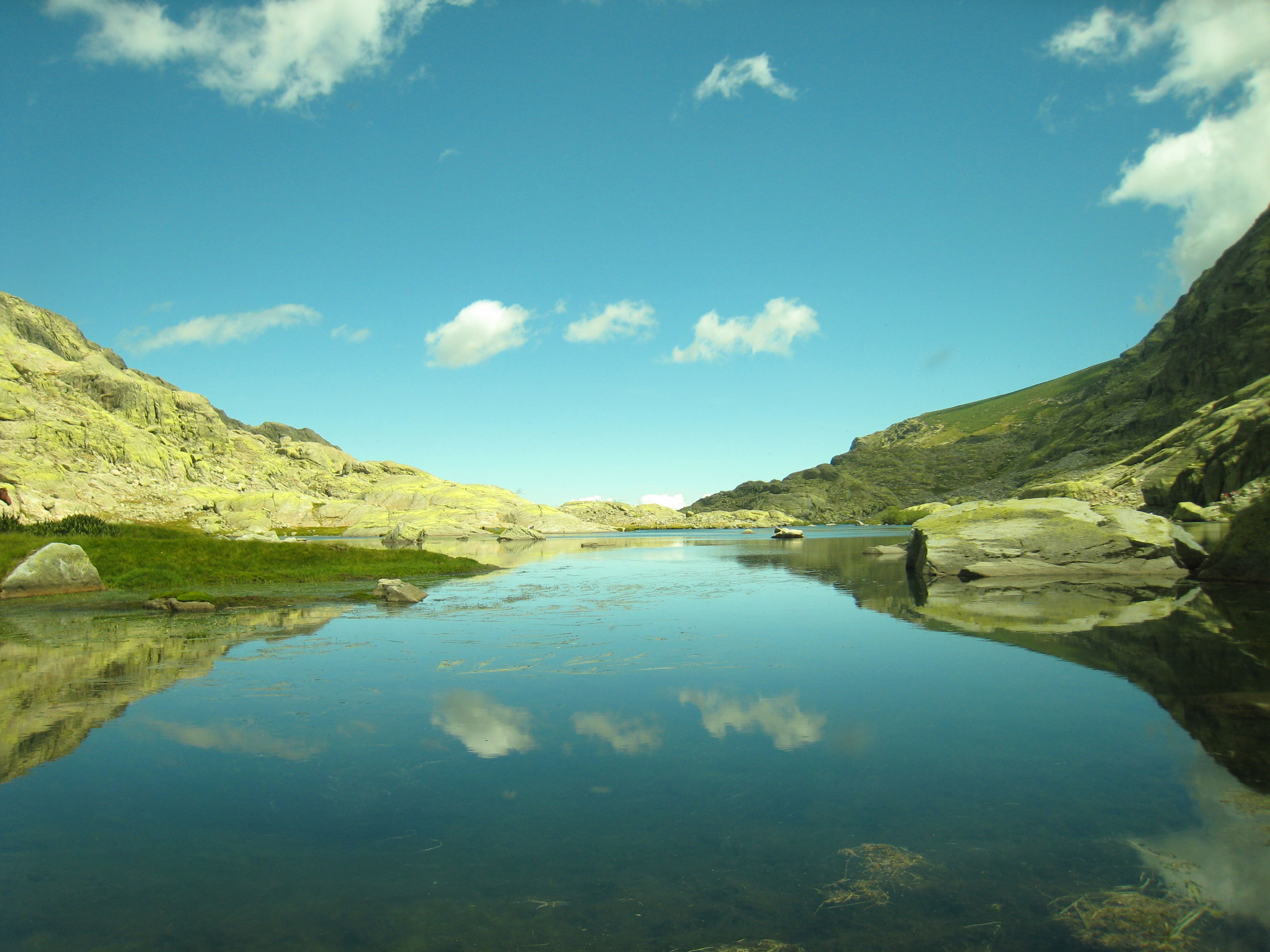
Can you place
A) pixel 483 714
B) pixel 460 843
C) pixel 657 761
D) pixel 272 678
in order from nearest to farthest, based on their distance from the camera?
pixel 460 843, pixel 657 761, pixel 483 714, pixel 272 678

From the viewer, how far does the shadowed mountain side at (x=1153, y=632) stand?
32.2ft

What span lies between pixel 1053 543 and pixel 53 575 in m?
42.8

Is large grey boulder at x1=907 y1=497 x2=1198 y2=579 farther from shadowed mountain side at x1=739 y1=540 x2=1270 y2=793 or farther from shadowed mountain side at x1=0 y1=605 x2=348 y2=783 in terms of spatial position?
shadowed mountain side at x1=0 y1=605 x2=348 y2=783

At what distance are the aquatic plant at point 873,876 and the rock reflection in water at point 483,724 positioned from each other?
5019 millimetres

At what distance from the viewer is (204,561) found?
113ft

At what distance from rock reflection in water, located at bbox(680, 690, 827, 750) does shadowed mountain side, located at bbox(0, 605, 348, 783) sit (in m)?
9.58

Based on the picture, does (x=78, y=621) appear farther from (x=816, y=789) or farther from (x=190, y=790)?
(x=816, y=789)

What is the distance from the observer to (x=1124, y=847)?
6.36 m

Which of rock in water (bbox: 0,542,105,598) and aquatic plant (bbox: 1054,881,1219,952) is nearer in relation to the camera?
aquatic plant (bbox: 1054,881,1219,952)

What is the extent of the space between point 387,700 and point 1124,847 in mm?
11083

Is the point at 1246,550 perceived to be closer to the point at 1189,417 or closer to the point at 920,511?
the point at 1189,417

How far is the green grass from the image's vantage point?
99.6 feet

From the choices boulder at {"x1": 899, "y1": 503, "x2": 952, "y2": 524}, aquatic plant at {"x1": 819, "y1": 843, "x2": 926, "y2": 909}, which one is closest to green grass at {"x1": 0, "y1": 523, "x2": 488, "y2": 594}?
aquatic plant at {"x1": 819, "y1": 843, "x2": 926, "y2": 909}

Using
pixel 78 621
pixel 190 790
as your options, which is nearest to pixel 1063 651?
pixel 190 790
